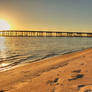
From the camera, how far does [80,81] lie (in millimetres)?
4086

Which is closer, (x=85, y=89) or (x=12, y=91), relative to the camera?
(x=85, y=89)

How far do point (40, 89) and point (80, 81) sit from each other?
139 centimetres

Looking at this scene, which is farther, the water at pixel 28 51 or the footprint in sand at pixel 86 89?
the water at pixel 28 51

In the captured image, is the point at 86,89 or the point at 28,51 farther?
the point at 28,51

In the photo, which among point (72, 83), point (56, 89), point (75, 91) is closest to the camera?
point (75, 91)

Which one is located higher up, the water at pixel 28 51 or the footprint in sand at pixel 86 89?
the footprint in sand at pixel 86 89

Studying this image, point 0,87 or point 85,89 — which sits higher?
point 85,89

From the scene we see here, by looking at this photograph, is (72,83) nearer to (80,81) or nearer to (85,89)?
(80,81)

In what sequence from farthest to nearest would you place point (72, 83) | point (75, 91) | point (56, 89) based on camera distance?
1. point (72, 83)
2. point (56, 89)
3. point (75, 91)

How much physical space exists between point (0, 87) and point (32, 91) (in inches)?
52.1

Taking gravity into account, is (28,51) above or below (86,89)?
below

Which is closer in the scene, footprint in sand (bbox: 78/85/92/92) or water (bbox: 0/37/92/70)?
footprint in sand (bbox: 78/85/92/92)

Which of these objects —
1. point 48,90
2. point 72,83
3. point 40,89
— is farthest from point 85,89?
point 40,89

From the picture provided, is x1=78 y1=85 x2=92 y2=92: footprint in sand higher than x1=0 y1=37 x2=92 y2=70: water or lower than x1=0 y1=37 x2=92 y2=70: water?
higher
